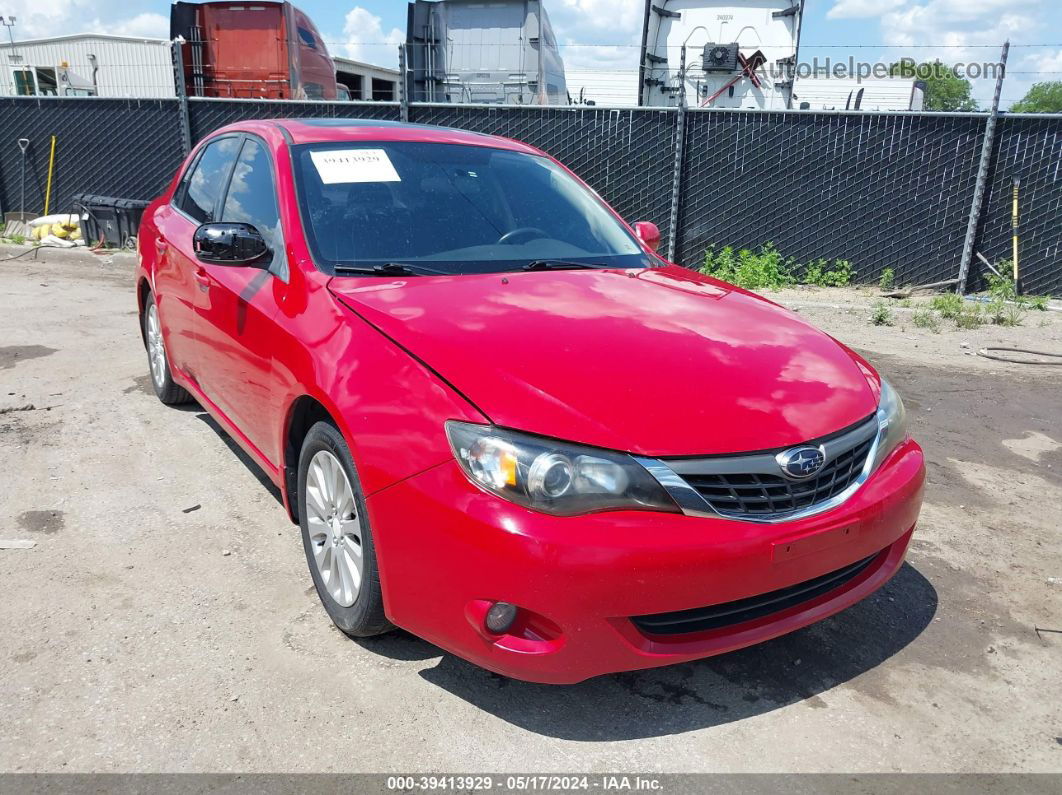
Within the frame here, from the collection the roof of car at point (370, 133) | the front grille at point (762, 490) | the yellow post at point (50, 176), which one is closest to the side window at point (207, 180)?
the roof of car at point (370, 133)

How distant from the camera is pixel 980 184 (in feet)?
29.8

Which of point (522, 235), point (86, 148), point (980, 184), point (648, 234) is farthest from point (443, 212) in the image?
point (86, 148)

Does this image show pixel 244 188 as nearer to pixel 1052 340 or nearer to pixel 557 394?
pixel 557 394

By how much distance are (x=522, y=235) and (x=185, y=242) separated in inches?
72.6

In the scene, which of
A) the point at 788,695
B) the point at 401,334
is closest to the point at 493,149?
the point at 401,334

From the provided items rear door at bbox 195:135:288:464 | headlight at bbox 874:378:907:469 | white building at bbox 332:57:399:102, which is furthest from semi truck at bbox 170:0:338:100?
headlight at bbox 874:378:907:469

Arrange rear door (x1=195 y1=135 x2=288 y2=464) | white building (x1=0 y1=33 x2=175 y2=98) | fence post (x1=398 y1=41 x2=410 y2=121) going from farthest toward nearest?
white building (x1=0 y1=33 x2=175 y2=98) < fence post (x1=398 y1=41 x2=410 y2=121) < rear door (x1=195 y1=135 x2=288 y2=464)

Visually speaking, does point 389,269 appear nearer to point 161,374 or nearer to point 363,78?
point 161,374

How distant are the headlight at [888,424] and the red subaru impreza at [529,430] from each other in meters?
0.01

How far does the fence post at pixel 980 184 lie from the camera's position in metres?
8.72

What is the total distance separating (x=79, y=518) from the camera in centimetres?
372

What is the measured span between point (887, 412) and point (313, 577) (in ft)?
6.74

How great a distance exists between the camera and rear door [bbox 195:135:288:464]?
3.17 meters

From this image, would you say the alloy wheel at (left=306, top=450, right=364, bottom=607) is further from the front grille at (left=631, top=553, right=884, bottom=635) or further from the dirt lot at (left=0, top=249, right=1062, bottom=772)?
the front grille at (left=631, top=553, right=884, bottom=635)
